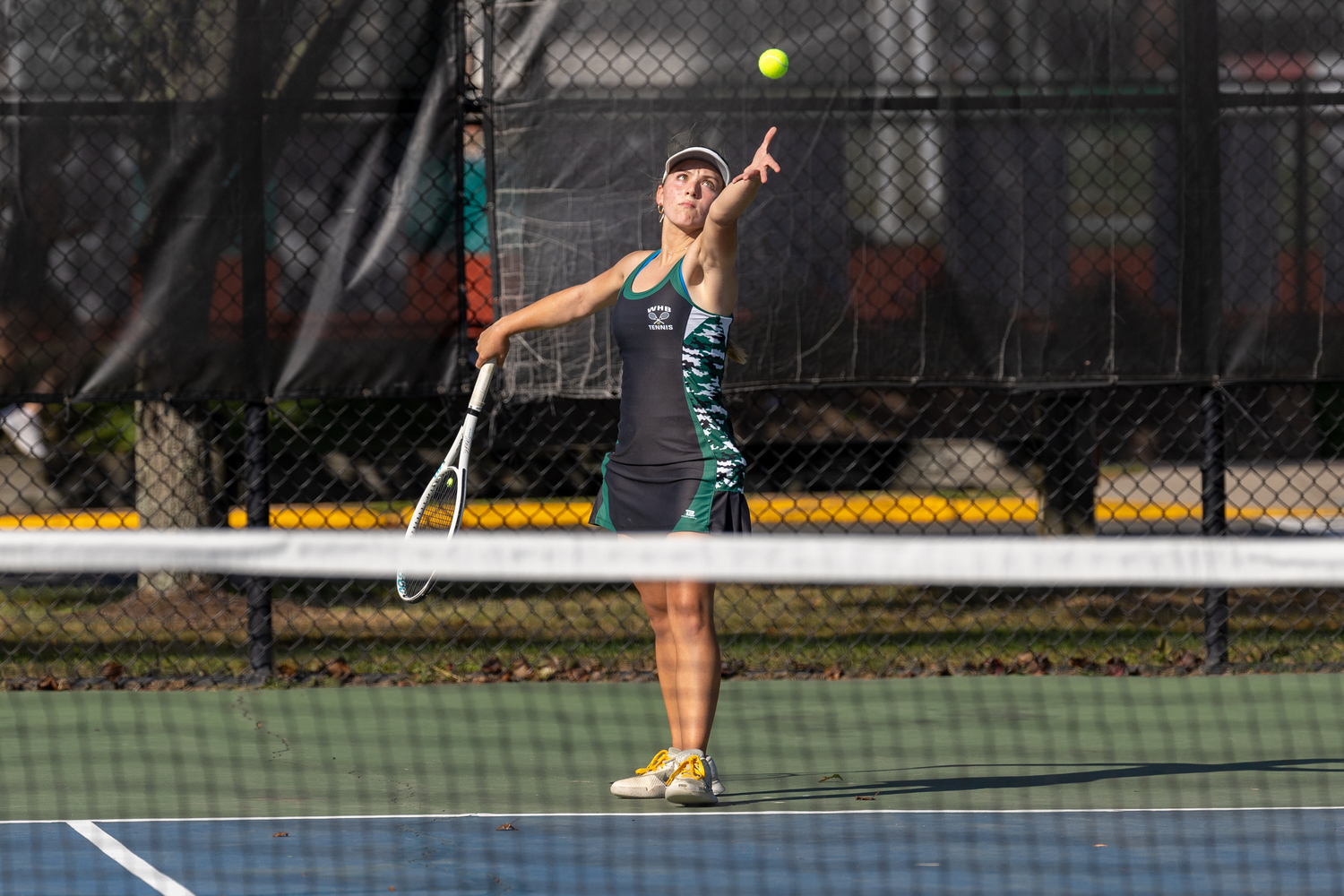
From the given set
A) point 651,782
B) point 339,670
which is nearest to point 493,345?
point 651,782

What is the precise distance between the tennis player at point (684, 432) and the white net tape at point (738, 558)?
1193 millimetres

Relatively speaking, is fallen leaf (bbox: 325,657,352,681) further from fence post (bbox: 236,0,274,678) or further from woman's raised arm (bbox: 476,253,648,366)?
woman's raised arm (bbox: 476,253,648,366)

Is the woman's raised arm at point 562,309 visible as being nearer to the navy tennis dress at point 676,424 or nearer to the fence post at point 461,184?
the navy tennis dress at point 676,424

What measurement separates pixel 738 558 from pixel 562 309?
1.72 m

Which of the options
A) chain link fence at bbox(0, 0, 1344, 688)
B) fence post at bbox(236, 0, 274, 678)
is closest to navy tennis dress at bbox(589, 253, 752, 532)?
chain link fence at bbox(0, 0, 1344, 688)

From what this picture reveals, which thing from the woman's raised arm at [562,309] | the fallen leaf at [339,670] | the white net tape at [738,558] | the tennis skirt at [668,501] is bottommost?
the white net tape at [738,558]

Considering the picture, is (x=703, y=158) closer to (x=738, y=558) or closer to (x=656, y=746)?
(x=738, y=558)

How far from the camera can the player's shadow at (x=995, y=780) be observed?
4.42 meters

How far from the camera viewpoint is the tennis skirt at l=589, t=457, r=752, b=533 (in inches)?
162

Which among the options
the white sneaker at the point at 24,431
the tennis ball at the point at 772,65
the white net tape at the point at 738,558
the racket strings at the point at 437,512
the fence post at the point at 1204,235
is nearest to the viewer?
the white net tape at the point at 738,558

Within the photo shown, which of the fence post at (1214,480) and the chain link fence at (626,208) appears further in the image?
the fence post at (1214,480)

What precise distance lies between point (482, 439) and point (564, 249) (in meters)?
0.80

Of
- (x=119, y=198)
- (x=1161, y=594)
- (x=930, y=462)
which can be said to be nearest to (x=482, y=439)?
(x=119, y=198)

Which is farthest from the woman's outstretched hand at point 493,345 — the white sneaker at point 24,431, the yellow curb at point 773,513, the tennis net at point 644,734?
the white sneaker at point 24,431
